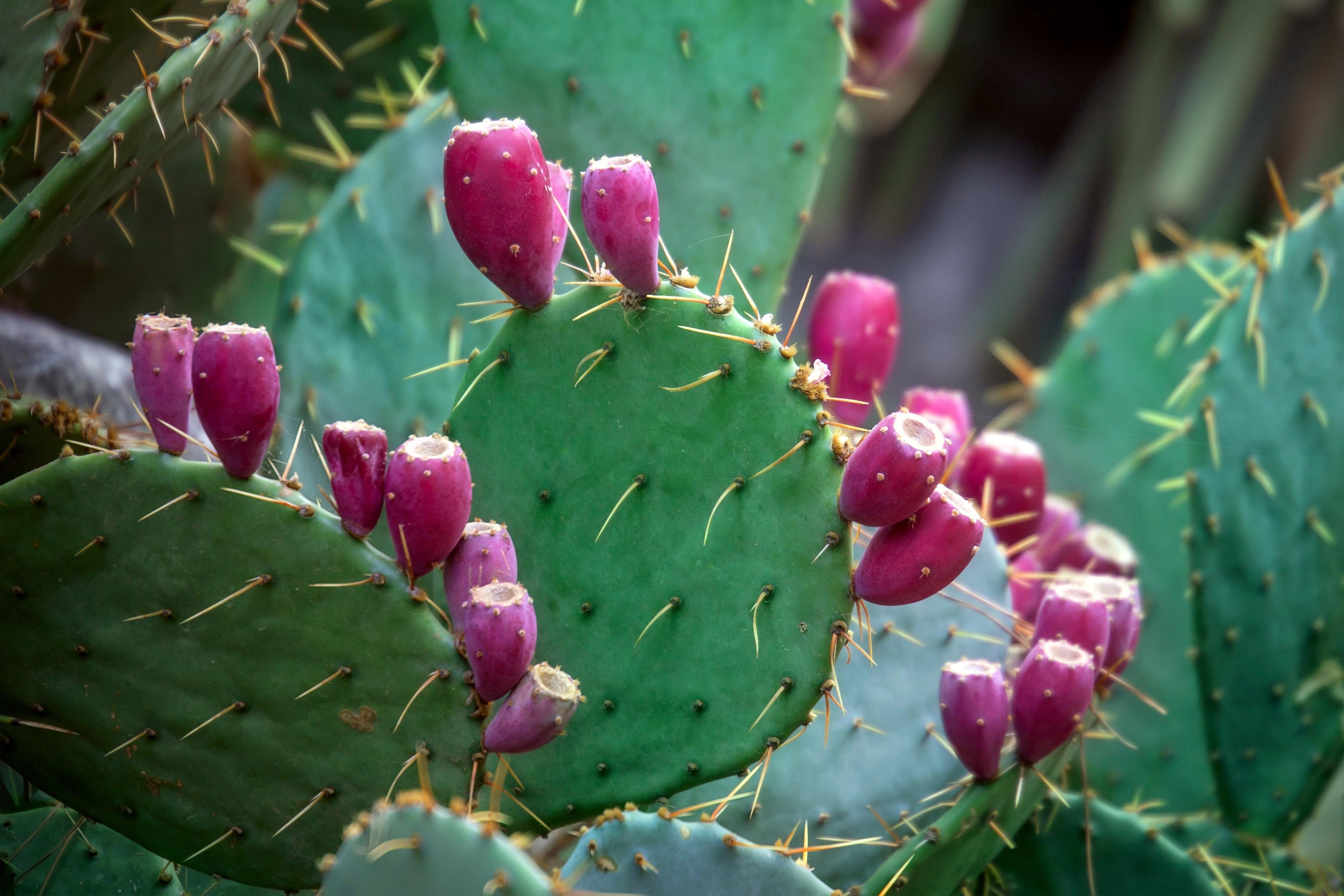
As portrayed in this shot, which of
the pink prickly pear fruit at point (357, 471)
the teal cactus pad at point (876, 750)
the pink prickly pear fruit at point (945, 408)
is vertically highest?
the pink prickly pear fruit at point (357, 471)

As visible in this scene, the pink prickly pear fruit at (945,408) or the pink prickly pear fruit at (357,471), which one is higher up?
the pink prickly pear fruit at (357,471)

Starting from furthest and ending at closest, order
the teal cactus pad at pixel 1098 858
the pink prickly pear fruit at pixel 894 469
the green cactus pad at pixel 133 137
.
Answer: the teal cactus pad at pixel 1098 858, the green cactus pad at pixel 133 137, the pink prickly pear fruit at pixel 894 469

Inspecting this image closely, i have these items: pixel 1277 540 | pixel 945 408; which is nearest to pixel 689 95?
pixel 945 408

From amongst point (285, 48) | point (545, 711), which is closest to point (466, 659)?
point (545, 711)

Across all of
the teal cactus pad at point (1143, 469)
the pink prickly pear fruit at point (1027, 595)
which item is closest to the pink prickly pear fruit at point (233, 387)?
the pink prickly pear fruit at point (1027, 595)

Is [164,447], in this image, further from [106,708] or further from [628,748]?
[628,748]

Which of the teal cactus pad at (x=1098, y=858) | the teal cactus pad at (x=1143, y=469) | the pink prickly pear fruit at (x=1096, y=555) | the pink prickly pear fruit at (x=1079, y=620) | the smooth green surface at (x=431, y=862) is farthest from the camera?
the teal cactus pad at (x=1143, y=469)

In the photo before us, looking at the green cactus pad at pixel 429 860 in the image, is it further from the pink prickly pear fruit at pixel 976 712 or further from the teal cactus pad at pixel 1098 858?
the teal cactus pad at pixel 1098 858

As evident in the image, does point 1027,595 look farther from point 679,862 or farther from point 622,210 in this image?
point 622,210
